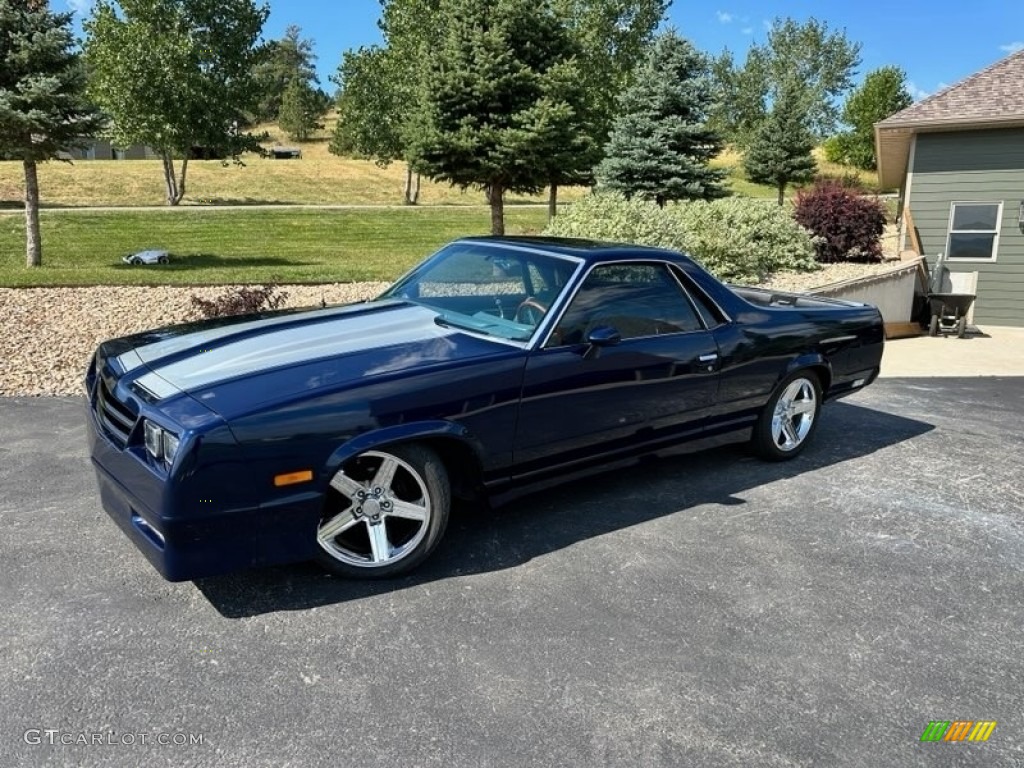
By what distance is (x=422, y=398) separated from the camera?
3.38 metres

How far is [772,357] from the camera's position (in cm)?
497

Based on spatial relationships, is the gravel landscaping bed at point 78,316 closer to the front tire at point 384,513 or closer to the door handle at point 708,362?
the front tire at point 384,513

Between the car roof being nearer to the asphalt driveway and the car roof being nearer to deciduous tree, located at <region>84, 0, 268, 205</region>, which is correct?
the asphalt driveway

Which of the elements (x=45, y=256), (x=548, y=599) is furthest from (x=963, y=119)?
(x=45, y=256)

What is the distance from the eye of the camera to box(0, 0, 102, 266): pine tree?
12891 millimetres

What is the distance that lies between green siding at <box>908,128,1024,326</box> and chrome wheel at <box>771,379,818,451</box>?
446 inches

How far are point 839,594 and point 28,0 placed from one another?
53.2 ft

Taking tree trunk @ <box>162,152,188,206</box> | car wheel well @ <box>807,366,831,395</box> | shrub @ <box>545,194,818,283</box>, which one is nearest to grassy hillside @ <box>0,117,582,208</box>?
tree trunk @ <box>162,152,188,206</box>

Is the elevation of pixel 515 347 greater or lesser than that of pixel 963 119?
lesser

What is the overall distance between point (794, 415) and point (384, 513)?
323cm

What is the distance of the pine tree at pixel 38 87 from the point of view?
42.3 feet

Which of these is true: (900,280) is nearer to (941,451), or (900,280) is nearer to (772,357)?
(941,451)

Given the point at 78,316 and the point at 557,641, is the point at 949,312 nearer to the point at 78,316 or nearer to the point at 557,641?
the point at 557,641

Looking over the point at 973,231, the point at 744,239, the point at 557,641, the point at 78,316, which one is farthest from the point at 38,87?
the point at 973,231
